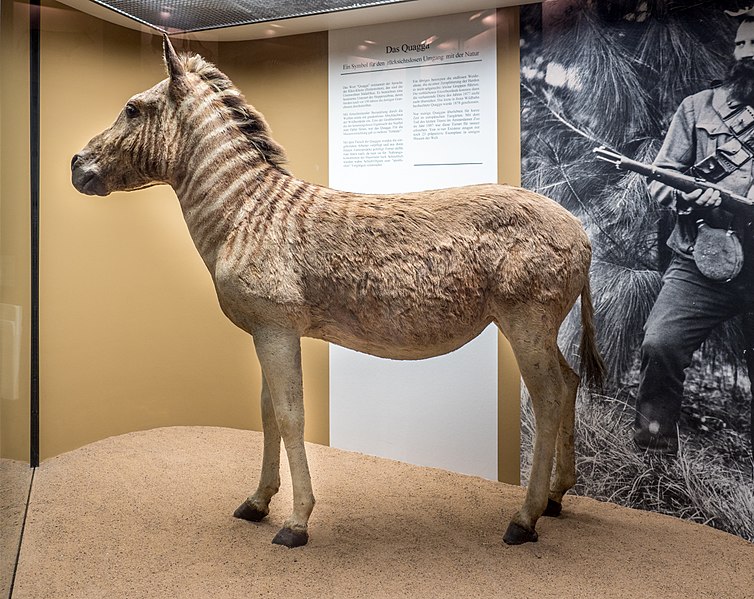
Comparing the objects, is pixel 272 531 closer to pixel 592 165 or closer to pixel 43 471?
pixel 43 471

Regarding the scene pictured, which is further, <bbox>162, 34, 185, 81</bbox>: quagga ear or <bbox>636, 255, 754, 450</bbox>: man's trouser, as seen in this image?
<bbox>636, 255, 754, 450</bbox>: man's trouser

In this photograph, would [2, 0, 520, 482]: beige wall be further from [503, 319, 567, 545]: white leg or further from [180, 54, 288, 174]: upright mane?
[503, 319, 567, 545]: white leg

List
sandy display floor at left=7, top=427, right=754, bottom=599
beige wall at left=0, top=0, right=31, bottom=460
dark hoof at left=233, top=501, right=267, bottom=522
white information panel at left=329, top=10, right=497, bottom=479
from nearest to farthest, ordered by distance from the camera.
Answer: beige wall at left=0, top=0, right=31, bottom=460, sandy display floor at left=7, top=427, right=754, bottom=599, dark hoof at left=233, top=501, right=267, bottom=522, white information panel at left=329, top=10, right=497, bottom=479

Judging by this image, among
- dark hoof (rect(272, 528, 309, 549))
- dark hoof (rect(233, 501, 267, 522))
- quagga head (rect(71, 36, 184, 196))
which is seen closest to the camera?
dark hoof (rect(272, 528, 309, 549))

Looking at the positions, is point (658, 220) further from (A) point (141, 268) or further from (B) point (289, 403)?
(A) point (141, 268)

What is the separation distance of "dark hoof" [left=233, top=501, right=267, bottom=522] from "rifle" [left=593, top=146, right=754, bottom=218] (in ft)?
8.40

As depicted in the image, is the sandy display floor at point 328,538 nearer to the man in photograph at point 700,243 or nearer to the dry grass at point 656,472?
the dry grass at point 656,472

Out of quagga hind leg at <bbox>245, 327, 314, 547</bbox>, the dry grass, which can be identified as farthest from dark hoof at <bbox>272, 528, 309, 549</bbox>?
the dry grass

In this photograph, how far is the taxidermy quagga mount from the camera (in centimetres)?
319

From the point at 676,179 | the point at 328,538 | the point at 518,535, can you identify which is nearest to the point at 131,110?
the point at 328,538

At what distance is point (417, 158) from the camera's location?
161 inches

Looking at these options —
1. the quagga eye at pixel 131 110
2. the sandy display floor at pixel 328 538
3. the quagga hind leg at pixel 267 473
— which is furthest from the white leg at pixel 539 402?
the quagga eye at pixel 131 110

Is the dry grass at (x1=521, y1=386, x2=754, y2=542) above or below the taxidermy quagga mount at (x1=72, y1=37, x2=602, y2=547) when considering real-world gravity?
below

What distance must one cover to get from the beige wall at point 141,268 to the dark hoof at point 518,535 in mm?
833
